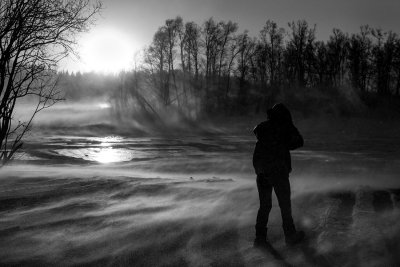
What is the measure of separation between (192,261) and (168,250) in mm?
523

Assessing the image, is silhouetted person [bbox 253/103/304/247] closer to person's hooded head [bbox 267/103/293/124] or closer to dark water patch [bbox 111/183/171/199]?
person's hooded head [bbox 267/103/293/124]

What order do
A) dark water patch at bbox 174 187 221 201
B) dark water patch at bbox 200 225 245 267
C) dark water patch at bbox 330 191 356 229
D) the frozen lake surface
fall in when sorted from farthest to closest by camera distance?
1. dark water patch at bbox 174 187 221 201
2. dark water patch at bbox 330 191 356 229
3. the frozen lake surface
4. dark water patch at bbox 200 225 245 267

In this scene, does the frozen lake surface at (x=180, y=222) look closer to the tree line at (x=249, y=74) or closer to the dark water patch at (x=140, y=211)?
the dark water patch at (x=140, y=211)

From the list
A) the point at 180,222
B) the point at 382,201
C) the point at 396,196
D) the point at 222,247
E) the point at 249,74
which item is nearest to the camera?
the point at 222,247

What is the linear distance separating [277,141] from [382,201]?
3697mm

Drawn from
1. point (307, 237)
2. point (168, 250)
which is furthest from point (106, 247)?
point (307, 237)

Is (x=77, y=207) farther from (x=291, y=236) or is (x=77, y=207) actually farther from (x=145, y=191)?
(x=291, y=236)

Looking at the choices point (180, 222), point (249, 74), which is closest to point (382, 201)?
point (180, 222)

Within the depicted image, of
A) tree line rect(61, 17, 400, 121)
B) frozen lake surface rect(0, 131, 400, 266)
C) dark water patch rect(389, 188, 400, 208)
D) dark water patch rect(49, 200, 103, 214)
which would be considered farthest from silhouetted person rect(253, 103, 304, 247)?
tree line rect(61, 17, 400, 121)

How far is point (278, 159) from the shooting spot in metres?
5.62

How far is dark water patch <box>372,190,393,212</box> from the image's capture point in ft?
24.9

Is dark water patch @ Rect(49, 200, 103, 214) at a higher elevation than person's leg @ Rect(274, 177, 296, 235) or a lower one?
lower

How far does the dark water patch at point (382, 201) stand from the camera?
299 inches

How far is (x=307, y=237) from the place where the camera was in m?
5.96
